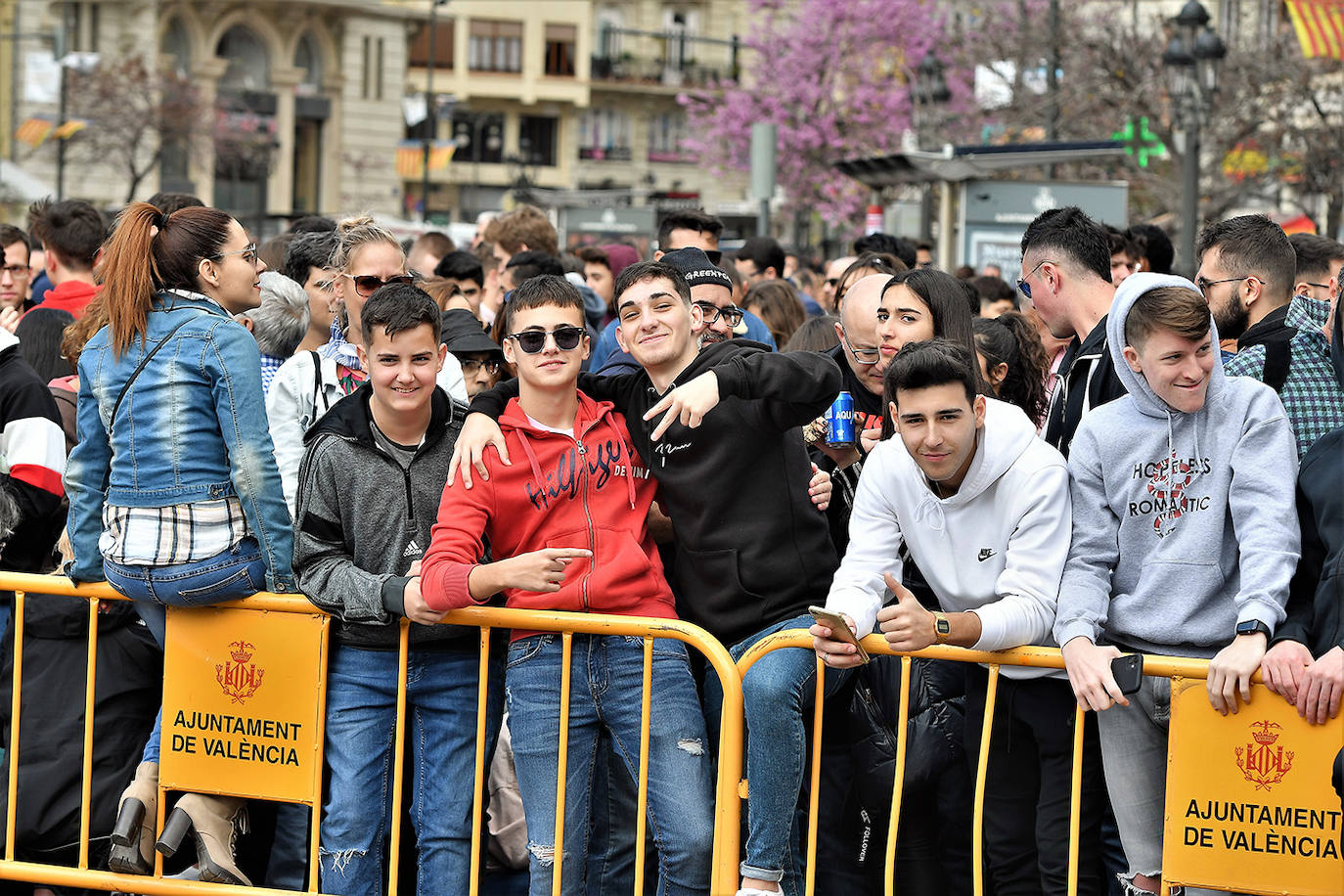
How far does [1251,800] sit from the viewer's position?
4168 mm

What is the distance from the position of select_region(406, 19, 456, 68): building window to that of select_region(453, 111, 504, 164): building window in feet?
7.41

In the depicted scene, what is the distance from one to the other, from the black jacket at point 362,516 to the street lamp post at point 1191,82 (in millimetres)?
13740

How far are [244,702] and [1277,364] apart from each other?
3357mm

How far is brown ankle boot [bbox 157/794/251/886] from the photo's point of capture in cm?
487

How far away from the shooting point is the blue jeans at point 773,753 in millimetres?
4480

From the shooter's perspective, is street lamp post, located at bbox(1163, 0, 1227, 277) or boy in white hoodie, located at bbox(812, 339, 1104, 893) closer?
boy in white hoodie, located at bbox(812, 339, 1104, 893)

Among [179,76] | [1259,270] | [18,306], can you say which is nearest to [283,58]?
[179,76]

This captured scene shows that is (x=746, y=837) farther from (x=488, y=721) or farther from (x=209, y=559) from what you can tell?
(x=209, y=559)

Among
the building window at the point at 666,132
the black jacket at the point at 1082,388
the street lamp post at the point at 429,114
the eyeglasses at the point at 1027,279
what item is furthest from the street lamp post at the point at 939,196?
the building window at the point at 666,132

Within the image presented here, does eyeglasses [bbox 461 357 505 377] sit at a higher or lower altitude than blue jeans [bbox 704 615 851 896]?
higher

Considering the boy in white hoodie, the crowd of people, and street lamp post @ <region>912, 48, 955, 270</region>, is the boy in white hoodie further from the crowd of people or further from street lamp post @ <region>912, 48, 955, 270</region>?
street lamp post @ <region>912, 48, 955, 270</region>

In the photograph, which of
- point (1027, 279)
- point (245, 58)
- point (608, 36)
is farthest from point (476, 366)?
point (608, 36)

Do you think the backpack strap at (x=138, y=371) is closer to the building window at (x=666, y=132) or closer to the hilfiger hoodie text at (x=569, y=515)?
the hilfiger hoodie text at (x=569, y=515)

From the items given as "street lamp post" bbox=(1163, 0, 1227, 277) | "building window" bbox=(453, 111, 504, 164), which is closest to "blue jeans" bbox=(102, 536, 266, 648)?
"street lamp post" bbox=(1163, 0, 1227, 277)
